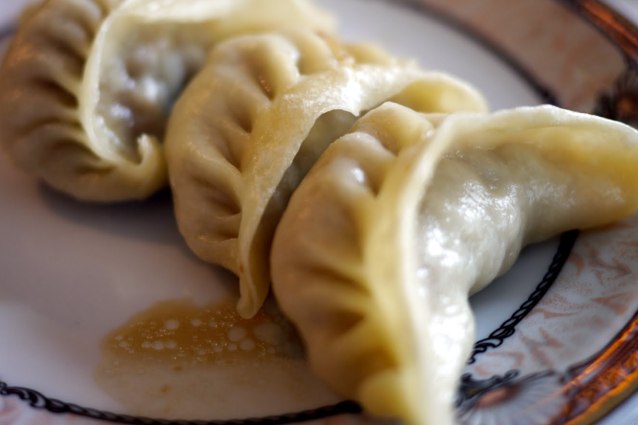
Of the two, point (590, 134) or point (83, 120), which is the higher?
point (590, 134)

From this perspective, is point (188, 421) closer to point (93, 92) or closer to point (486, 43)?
point (93, 92)

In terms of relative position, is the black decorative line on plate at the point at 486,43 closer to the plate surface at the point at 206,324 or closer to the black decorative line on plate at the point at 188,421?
the plate surface at the point at 206,324

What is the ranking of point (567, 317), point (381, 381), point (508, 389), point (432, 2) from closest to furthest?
1. point (381, 381)
2. point (508, 389)
3. point (567, 317)
4. point (432, 2)

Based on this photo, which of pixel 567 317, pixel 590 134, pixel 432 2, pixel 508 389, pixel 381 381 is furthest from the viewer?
pixel 432 2

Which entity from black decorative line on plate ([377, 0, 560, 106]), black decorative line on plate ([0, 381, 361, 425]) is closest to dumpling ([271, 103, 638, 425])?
black decorative line on plate ([0, 381, 361, 425])

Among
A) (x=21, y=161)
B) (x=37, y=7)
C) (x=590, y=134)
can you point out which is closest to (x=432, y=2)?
(x=590, y=134)

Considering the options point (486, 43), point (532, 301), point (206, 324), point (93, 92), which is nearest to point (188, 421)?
point (206, 324)

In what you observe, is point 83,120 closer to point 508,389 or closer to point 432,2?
point 508,389
